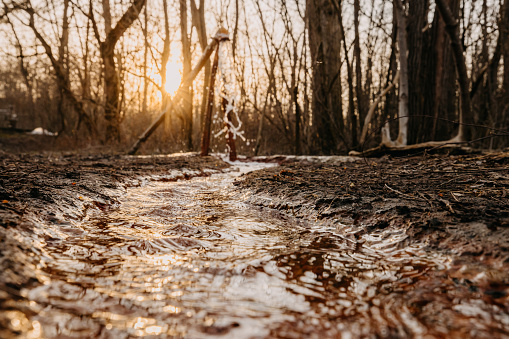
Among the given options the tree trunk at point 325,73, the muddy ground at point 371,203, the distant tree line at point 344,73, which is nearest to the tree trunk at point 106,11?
the distant tree line at point 344,73

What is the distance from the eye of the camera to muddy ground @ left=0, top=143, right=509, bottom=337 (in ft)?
3.34

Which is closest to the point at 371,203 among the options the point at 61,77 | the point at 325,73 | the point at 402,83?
the point at 402,83

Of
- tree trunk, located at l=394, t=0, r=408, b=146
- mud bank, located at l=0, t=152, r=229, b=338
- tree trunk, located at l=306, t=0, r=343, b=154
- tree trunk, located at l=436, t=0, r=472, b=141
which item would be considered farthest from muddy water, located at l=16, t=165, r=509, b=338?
tree trunk, located at l=306, t=0, r=343, b=154

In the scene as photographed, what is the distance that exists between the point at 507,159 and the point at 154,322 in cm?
333

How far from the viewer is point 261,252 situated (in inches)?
52.9

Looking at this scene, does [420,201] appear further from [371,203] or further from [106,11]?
[106,11]

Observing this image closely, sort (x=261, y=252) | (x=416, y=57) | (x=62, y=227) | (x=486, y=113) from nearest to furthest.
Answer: (x=261, y=252)
(x=62, y=227)
(x=416, y=57)
(x=486, y=113)

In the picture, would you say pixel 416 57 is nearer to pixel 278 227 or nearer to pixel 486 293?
pixel 278 227

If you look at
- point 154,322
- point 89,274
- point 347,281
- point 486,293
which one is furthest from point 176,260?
point 486,293

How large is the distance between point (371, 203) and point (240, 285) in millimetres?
1103

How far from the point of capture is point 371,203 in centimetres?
184

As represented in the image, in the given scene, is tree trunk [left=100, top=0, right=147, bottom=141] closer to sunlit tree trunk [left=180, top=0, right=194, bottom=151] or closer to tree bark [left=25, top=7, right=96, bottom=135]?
tree bark [left=25, top=7, right=96, bottom=135]

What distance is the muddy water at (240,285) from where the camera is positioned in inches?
30.9

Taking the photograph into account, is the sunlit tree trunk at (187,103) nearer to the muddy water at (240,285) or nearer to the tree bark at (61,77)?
the tree bark at (61,77)
